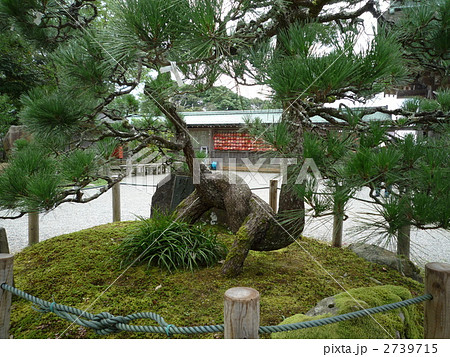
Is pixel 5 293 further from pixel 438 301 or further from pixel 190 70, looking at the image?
pixel 438 301

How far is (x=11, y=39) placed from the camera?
365 centimetres

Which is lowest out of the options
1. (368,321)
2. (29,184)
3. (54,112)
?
(368,321)

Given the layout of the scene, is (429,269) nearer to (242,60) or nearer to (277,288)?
(277,288)

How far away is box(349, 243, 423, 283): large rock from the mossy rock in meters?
0.74

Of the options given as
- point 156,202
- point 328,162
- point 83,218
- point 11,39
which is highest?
point 11,39

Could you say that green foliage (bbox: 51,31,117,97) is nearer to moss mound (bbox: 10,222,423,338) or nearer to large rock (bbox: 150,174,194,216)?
moss mound (bbox: 10,222,423,338)

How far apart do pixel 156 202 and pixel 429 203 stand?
10.3 feet

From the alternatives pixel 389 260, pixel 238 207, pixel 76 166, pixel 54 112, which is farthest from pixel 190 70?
pixel 389 260

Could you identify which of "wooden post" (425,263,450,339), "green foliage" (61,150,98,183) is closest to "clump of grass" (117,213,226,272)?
"green foliage" (61,150,98,183)

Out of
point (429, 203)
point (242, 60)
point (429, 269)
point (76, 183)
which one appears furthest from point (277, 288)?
point (242, 60)

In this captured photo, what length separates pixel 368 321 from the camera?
1.37 m

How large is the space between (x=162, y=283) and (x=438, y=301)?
1.51 metres

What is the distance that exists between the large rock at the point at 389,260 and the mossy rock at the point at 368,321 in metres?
0.74

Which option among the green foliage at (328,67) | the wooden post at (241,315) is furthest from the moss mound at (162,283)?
the green foliage at (328,67)
